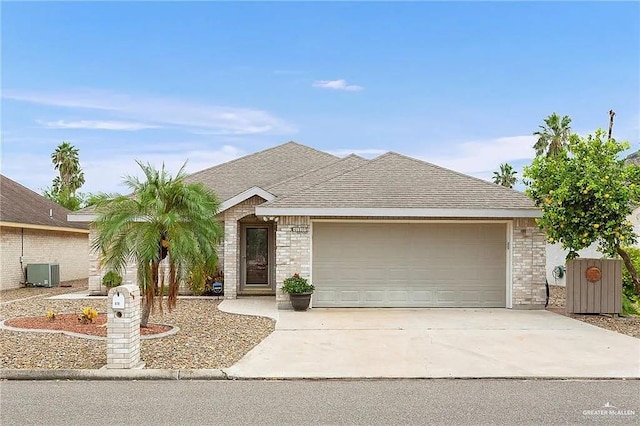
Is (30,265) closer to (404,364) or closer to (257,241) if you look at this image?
(257,241)

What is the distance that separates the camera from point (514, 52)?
1800 centimetres

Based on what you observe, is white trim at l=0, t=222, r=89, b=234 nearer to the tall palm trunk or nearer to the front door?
the front door

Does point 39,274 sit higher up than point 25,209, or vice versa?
point 25,209

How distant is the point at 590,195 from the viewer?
12703mm

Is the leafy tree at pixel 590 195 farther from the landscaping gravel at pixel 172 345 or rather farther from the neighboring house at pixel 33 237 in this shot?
the neighboring house at pixel 33 237

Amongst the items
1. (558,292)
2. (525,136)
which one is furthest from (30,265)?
(525,136)

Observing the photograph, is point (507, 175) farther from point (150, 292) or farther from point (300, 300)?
point (150, 292)

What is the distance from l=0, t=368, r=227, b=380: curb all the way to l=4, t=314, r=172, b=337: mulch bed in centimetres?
261

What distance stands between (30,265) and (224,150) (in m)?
12.2

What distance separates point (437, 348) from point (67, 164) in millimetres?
49766

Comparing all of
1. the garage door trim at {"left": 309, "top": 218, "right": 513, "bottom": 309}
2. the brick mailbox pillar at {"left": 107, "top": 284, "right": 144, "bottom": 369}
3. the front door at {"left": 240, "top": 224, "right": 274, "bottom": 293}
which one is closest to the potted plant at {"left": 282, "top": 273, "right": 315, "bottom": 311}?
the garage door trim at {"left": 309, "top": 218, "right": 513, "bottom": 309}

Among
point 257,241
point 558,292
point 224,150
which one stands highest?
point 224,150

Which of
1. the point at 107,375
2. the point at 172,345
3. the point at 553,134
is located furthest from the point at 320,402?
the point at 553,134

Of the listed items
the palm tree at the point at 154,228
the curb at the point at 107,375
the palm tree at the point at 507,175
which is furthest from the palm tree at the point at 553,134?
the curb at the point at 107,375
